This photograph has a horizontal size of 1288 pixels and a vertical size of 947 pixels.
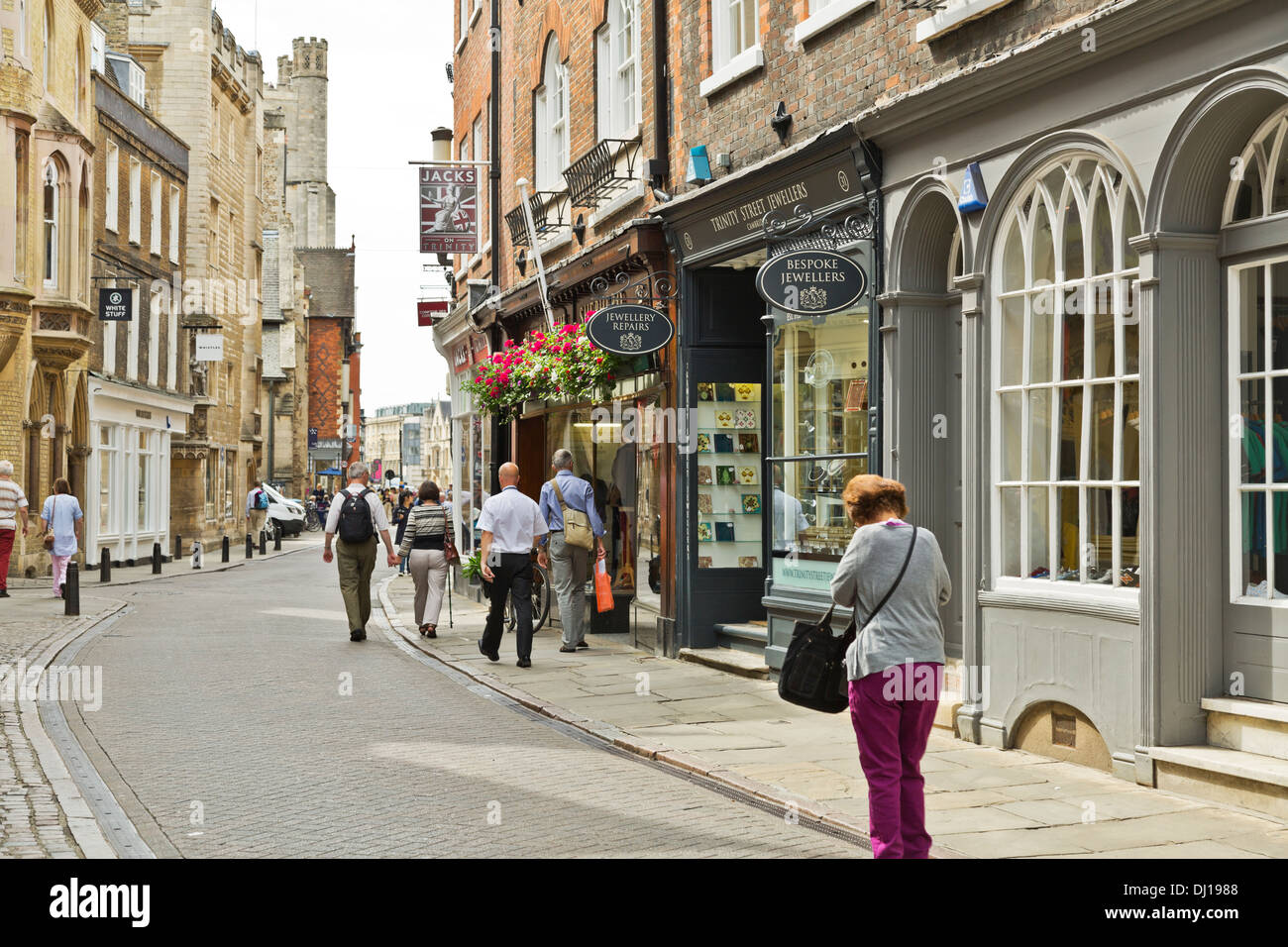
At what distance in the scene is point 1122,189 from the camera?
803cm

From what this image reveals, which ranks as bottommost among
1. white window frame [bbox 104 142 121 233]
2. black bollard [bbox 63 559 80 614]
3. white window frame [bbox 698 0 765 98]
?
black bollard [bbox 63 559 80 614]

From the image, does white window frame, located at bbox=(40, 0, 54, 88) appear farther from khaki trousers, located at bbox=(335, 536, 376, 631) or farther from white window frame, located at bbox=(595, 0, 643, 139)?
khaki trousers, located at bbox=(335, 536, 376, 631)

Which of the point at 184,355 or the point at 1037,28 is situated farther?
the point at 184,355

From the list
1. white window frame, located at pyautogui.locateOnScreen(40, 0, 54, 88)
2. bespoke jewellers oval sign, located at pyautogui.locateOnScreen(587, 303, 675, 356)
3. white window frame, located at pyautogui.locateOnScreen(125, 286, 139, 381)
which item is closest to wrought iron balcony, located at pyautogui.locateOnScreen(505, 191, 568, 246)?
bespoke jewellers oval sign, located at pyautogui.locateOnScreen(587, 303, 675, 356)

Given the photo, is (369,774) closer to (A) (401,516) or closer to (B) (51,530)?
(B) (51,530)

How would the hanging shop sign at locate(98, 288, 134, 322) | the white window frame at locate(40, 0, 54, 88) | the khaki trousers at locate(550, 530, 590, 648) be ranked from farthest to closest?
1. the hanging shop sign at locate(98, 288, 134, 322)
2. the white window frame at locate(40, 0, 54, 88)
3. the khaki trousers at locate(550, 530, 590, 648)

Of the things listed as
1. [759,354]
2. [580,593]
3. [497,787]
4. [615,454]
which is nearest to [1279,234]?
[497,787]

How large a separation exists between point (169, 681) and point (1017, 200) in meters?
7.52

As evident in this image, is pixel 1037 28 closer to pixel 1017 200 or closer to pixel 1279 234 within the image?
pixel 1017 200

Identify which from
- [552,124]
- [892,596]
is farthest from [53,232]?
[892,596]

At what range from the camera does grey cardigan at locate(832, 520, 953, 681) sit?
19.0 feet

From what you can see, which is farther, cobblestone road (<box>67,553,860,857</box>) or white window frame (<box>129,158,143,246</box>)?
white window frame (<box>129,158,143,246</box>)

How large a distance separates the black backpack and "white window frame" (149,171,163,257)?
21439mm

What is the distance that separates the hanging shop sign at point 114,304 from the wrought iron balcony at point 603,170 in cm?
1520
